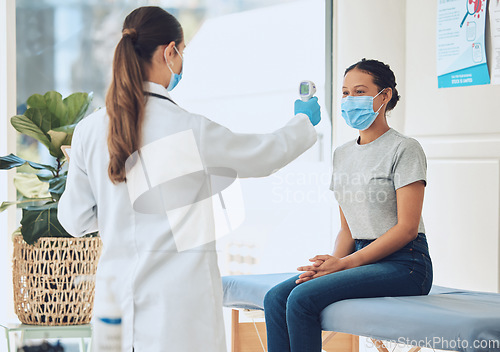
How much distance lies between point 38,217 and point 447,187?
1580mm

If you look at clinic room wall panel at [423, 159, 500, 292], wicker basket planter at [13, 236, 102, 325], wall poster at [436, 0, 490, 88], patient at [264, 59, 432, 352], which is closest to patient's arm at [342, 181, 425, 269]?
patient at [264, 59, 432, 352]

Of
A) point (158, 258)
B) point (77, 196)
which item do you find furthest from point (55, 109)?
point (158, 258)

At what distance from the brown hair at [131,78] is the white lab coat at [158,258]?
0.11ft

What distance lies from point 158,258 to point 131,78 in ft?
1.27

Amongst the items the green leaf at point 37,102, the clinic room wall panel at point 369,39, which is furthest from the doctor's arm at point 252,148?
the clinic room wall panel at point 369,39

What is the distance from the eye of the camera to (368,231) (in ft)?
5.79

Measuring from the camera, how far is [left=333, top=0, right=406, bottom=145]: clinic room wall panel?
271 cm

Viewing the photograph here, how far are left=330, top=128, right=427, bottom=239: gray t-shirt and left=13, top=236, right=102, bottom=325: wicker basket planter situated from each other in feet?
3.03

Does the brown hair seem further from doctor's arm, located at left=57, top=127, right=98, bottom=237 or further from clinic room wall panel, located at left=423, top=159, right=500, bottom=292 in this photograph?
clinic room wall panel, located at left=423, top=159, right=500, bottom=292

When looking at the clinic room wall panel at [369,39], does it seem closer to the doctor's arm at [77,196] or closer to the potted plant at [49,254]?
the potted plant at [49,254]

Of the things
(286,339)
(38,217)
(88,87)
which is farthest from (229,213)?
(286,339)

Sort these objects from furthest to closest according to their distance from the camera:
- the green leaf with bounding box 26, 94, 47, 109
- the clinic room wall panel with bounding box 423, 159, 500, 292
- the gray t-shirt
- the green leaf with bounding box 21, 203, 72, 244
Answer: the clinic room wall panel with bounding box 423, 159, 500, 292 < the green leaf with bounding box 26, 94, 47, 109 < the green leaf with bounding box 21, 203, 72, 244 < the gray t-shirt

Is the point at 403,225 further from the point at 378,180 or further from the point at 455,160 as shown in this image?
the point at 455,160

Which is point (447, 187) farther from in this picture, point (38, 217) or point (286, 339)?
point (38, 217)
